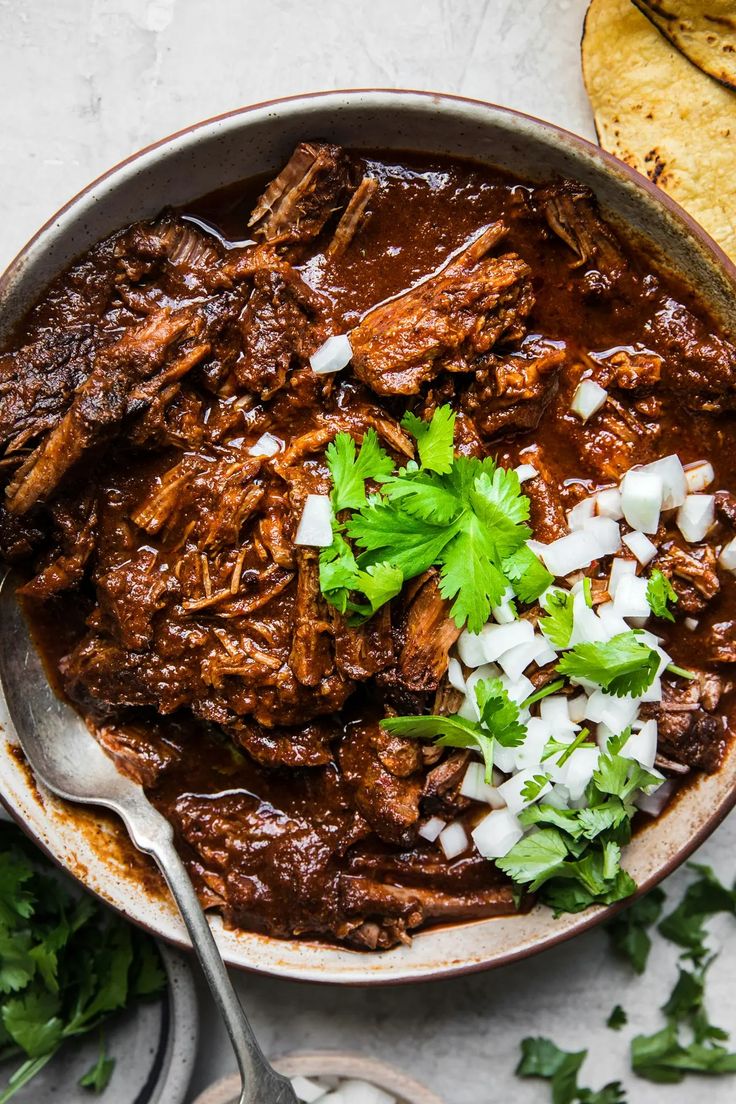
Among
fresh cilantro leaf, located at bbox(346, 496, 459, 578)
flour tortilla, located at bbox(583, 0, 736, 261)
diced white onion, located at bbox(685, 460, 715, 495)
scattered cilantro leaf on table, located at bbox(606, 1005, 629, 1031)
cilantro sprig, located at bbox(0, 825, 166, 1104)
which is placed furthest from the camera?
scattered cilantro leaf on table, located at bbox(606, 1005, 629, 1031)

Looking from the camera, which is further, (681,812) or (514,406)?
(681,812)

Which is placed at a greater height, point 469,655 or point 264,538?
point 264,538

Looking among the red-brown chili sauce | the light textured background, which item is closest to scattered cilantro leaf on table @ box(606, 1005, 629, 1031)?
the red-brown chili sauce

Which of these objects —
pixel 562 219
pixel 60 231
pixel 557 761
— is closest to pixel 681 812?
pixel 557 761

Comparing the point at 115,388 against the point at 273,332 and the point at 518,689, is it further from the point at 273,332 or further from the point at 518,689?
the point at 518,689

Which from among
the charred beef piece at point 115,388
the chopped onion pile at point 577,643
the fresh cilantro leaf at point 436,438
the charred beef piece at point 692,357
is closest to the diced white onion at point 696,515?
the chopped onion pile at point 577,643

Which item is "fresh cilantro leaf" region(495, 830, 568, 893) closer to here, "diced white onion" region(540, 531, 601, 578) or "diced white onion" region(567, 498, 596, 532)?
"diced white onion" region(540, 531, 601, 578)

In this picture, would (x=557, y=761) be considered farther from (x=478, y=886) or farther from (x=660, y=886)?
(x=660, y=886)

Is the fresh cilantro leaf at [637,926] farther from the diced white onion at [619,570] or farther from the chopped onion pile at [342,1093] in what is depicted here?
→ the diced white onion at [619,570]

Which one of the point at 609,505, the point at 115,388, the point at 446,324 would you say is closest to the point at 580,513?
the point at 609,505
